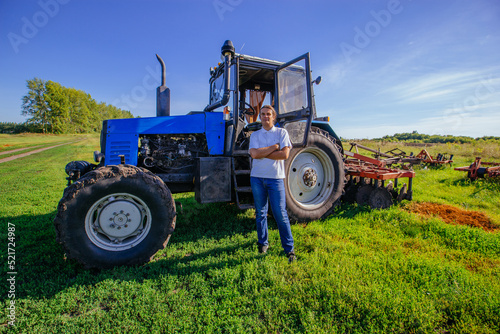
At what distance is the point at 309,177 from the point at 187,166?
2007 mm

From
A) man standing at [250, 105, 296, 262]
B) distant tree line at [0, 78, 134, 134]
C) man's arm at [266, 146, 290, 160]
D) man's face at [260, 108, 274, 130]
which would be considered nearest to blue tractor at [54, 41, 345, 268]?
man standing at [250, 105, 296, 262]

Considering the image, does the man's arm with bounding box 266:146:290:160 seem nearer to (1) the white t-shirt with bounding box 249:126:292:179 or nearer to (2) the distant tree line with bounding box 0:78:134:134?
(1) the white t-shirt with bounding box 249:126:292:179

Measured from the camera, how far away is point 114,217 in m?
2.68

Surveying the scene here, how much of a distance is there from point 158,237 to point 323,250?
1.98 meters

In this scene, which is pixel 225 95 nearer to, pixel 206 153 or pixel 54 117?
pixel 206 153

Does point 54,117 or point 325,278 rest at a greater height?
point 54,117

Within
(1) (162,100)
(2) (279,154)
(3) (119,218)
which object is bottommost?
(3) (119,218)

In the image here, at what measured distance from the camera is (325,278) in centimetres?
230

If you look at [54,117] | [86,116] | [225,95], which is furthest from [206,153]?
[86,116]

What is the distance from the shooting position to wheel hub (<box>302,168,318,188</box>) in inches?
157

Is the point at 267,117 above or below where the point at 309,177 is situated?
above

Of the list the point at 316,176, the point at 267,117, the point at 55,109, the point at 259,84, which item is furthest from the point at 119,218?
the point at 55,109

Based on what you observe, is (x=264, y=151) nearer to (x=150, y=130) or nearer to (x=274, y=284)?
(x=274, y=284)

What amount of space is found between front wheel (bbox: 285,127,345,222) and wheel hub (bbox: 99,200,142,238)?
219cm
